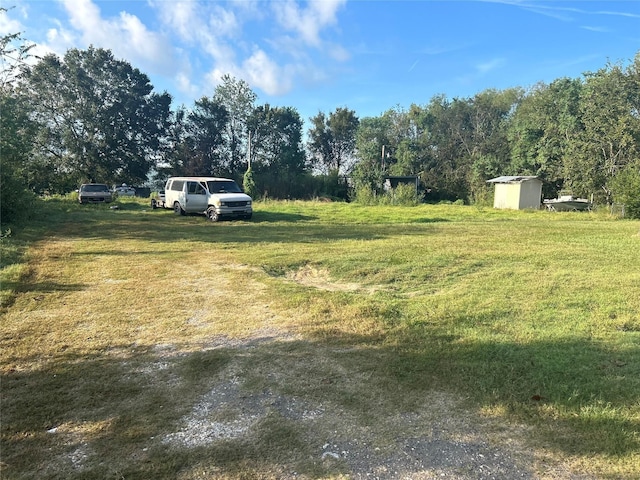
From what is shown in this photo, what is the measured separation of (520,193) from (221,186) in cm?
2099

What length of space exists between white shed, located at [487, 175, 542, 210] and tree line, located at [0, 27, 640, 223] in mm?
3308

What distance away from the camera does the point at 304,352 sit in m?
4.11

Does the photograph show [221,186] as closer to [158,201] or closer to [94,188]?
[158,201]

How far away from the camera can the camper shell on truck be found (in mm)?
17688

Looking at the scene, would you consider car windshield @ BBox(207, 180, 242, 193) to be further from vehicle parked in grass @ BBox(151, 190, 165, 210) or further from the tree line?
the tree line

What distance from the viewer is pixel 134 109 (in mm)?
49844

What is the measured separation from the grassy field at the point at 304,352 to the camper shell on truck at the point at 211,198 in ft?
30.3

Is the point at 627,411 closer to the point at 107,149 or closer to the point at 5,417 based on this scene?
the point at 5,417

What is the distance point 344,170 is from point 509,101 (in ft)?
72.9

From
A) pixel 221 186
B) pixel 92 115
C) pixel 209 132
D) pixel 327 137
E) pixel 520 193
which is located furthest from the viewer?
pixel 327 137

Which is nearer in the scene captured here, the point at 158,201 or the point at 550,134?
the point at 158,201

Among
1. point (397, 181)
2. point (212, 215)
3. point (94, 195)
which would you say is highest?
point (397, 181)

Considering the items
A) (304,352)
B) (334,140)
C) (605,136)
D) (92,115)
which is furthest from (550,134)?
(92,115)

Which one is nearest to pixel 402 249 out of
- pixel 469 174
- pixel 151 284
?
pixel 151 284
